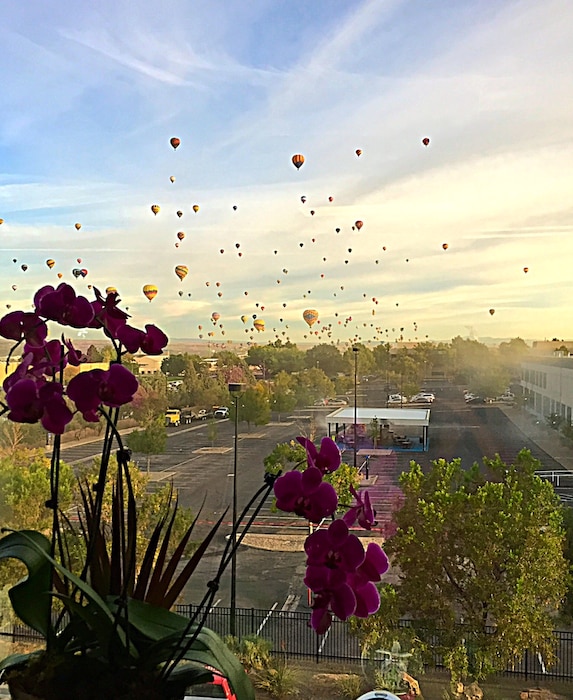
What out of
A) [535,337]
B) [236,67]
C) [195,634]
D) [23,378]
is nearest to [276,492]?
[195,634]

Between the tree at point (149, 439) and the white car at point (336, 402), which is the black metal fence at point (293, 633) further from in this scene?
the white car at point (336, 402)

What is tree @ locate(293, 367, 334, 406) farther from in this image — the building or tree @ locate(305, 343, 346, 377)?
the building

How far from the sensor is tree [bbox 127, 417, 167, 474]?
233cm

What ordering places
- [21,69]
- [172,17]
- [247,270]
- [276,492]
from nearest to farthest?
[276,492] < [172,17] < [21,69] < [247,270]

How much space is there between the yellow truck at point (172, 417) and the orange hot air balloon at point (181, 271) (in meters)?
0.42

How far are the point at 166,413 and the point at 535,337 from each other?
3.71 feet

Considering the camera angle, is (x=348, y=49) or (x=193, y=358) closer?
(x=348, y=49)

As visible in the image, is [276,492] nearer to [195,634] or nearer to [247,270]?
[195,634]

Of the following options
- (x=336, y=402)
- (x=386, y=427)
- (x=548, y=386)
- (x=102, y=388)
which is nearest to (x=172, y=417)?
(x=336, y=402)

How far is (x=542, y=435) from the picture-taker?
2098mm

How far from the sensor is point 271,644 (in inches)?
87.8

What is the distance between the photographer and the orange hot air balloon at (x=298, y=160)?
87.7 inches

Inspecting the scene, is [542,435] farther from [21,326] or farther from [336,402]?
[21,326]

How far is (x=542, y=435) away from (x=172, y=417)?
111 cm
